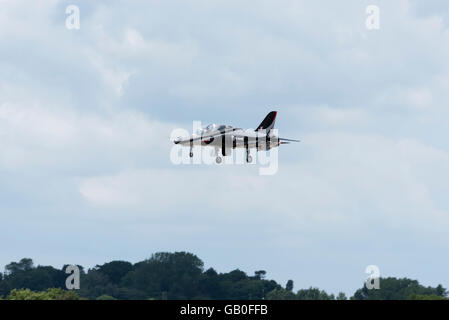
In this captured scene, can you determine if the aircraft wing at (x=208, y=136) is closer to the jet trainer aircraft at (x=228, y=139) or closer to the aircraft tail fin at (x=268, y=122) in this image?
the jet trainer aircraft at (x=228, y=139)

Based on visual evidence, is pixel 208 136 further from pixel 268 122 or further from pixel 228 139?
pixel 268 122

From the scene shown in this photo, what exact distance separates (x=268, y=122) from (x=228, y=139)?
56.1ft

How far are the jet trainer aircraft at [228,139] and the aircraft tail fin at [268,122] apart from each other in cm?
426

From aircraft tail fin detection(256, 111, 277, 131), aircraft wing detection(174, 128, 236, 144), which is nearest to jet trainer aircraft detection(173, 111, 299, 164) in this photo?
aircraft wing detection(174, 128, 236, 144)

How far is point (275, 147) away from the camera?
417ft

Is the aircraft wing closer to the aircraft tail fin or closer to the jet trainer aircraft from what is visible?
the jet trainer aircraft

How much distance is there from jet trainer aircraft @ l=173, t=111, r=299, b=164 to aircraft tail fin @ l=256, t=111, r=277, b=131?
426 centimetres

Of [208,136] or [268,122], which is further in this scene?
[268,122]

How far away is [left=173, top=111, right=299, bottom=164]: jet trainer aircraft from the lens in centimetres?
11744

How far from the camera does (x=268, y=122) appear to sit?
136m

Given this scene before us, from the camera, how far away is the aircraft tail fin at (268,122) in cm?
13562

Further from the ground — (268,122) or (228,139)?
(268,122)

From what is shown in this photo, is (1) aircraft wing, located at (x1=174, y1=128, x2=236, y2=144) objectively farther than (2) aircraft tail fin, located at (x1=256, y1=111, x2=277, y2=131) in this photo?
No
